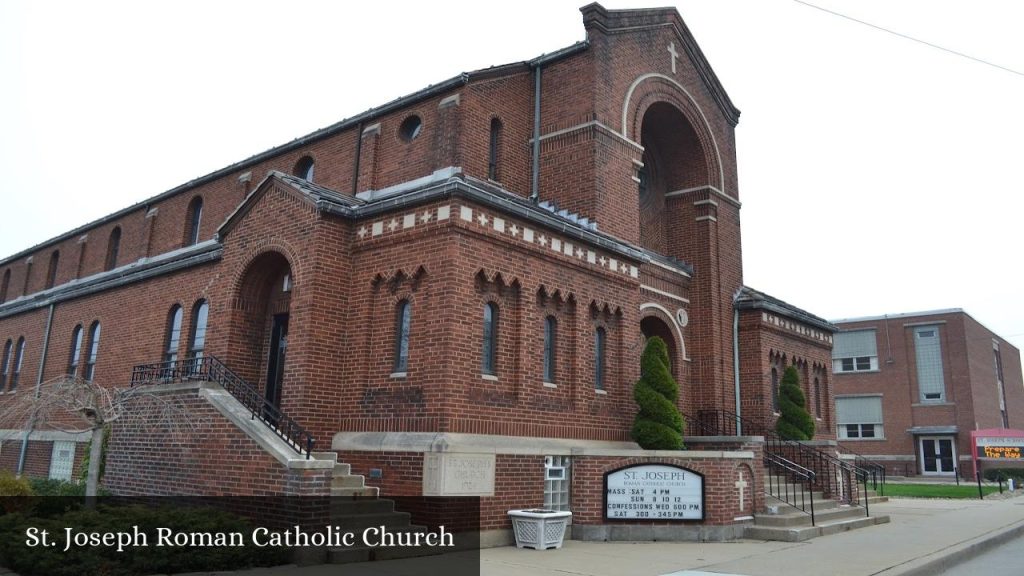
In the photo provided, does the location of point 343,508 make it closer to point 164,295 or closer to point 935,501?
point 164,295

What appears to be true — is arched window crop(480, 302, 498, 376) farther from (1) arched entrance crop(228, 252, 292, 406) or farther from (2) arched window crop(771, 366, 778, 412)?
Result: (2) arched window crop(771, 366, 778, 412)

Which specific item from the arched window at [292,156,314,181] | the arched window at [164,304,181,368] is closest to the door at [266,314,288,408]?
the arched window at [164,304,181,368]

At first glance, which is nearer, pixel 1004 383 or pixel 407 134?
pixel 407 134

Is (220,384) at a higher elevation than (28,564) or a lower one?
higher

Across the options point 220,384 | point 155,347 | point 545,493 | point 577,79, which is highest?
point 577,79

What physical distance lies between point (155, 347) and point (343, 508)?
9.54 meters

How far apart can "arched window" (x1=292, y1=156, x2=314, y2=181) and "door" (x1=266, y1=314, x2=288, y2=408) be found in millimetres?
7060

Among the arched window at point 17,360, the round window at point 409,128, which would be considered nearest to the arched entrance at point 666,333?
the round window at point 409,128

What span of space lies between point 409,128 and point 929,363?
39.6m

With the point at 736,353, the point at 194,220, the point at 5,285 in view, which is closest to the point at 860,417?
the point at 736,353

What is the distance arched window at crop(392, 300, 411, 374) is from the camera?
13891mm

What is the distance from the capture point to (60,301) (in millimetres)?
23516

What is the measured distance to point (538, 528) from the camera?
40.6 ft

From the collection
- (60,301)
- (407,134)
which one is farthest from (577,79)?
(60,301)
